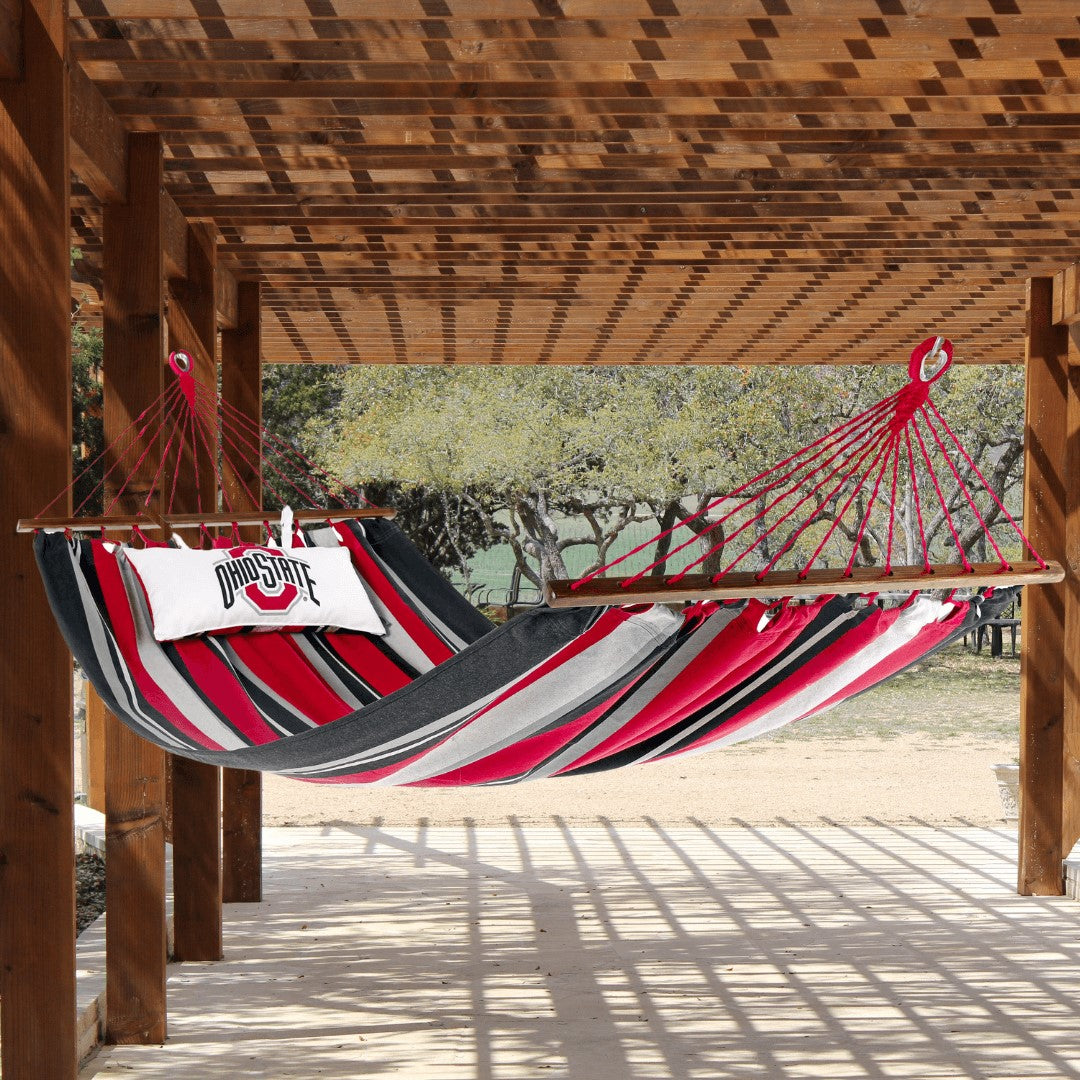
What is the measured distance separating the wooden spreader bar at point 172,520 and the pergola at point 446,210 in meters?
0.10

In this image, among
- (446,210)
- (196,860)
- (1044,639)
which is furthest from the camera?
(1044,639)

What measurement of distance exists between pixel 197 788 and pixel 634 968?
1361 mm

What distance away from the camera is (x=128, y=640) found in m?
2.41

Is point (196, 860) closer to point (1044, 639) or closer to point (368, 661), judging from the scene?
point (368, 661)

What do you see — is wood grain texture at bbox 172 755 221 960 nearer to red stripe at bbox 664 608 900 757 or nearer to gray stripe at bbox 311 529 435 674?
gray stripe at bbox 311 529 435 674

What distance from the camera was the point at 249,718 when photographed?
2539mm

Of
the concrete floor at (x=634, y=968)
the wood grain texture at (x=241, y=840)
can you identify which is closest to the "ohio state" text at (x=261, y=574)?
the concrete floor at (x=634, y=968)

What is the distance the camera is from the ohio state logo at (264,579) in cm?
295

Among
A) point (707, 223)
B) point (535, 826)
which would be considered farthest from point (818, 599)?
point (535, 826)

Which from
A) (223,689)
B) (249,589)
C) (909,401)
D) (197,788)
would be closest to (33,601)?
(223,689)

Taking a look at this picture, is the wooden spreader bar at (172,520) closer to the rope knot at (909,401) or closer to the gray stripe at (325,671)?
the gray stripe at (325,671)

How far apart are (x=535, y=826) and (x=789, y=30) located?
4332 millimetres

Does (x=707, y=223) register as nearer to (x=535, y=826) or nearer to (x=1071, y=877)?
(x=1071, y=877)

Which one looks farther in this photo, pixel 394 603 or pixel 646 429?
pixel 646 429
